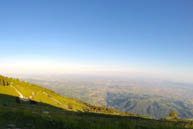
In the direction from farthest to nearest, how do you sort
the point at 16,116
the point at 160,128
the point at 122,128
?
the point at 16,116 → the point at 160,128 → the point at 122,128

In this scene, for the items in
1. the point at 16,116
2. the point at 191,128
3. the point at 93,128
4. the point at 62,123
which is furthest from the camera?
the point at 16,116

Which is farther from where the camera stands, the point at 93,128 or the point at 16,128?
the point at 16,128

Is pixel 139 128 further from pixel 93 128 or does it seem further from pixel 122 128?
pixel 93 128

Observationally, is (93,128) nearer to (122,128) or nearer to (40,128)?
(122,128)

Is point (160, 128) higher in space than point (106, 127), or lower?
lower

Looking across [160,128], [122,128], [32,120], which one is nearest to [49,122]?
[32,120]

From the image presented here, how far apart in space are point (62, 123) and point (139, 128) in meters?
5.04

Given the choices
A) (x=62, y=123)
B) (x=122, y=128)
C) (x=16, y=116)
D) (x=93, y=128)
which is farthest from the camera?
(x=16, y=116)

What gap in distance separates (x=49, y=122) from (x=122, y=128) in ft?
14.9

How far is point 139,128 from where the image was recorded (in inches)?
331

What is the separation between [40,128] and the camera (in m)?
7.34

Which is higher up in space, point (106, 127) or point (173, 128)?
point (106, 127)

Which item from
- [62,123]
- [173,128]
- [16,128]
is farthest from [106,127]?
[16,128]

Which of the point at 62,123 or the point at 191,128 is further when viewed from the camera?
the point at 191,128
